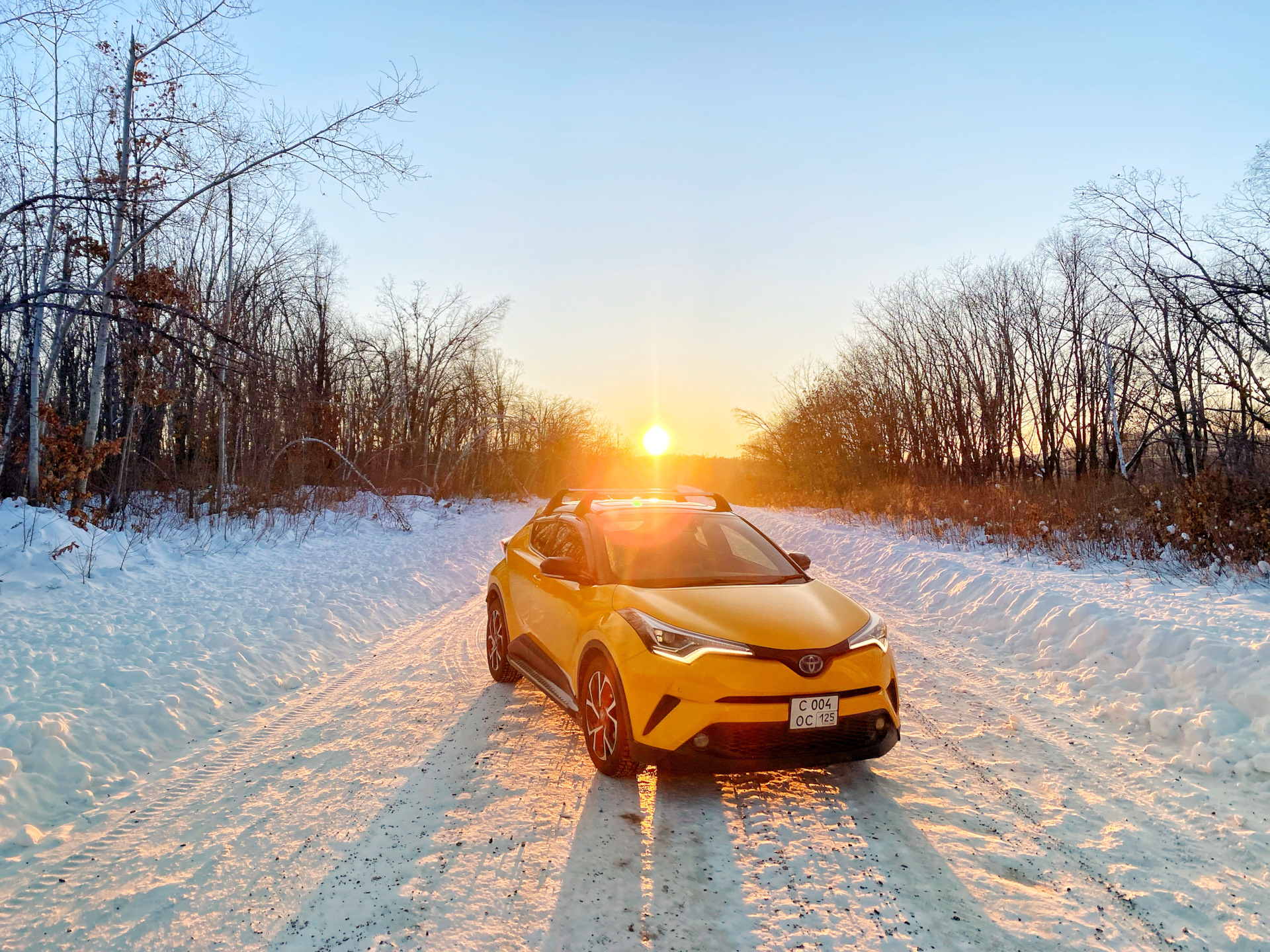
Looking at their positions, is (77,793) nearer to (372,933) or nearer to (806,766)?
(372,933)

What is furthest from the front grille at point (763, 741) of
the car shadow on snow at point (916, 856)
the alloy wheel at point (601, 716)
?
the alloy wheel at point (601, 716)

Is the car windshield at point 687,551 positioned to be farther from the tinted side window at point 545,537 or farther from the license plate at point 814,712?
the license plate at point 814,712

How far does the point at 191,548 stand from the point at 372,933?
11.4 meters

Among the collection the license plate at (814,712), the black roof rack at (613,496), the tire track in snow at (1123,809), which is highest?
the black roof rack at (613,496)

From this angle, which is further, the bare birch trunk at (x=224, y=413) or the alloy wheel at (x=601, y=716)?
the bare birch trunk at (x=224, y=413)

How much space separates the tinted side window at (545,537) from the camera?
599 centimetres

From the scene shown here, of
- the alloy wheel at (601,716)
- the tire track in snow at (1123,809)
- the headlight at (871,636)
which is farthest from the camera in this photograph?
the alloy wheel at (601,716)

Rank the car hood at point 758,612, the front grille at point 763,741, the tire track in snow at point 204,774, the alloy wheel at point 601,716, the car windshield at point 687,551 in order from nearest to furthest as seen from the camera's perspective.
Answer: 1. the tire track in snow at point 204,774
2. the front grille at point 763,741
3. the car hood at point 758,612
4. the alloy wheel at point 601,716
5. the car windshield at point 687,551

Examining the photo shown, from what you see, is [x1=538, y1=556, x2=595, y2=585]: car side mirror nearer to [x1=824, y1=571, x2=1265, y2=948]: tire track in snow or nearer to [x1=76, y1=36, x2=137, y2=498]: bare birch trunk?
[x1=824, y1=571, x2=1265, y2=948]: tire track in snow

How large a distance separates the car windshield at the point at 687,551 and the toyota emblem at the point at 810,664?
41.8 inches

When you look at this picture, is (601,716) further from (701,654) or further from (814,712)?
(814,712)

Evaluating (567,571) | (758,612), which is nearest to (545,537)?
(567,571)

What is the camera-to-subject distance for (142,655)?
6.46 metres

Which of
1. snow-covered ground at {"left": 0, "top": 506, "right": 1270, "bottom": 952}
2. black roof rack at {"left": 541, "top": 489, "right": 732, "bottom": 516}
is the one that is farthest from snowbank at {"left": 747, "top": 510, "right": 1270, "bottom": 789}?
black roof rack at {"left": 541, "top": 489, "right": 732, "bottom": 516}
